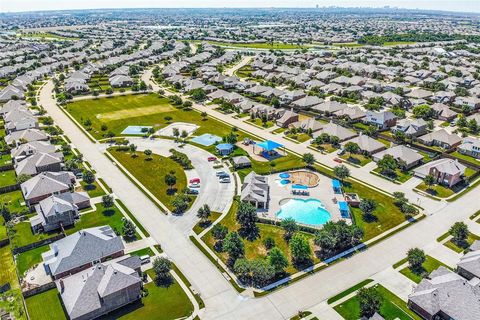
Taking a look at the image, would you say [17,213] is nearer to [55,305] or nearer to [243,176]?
[55,305]

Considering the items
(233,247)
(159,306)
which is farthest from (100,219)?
(233,247)

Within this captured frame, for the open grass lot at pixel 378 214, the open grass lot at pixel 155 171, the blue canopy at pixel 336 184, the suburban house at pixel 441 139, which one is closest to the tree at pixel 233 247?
the open grass lot at pixel 155 171

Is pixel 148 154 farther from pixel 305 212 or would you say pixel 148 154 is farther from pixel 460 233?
pixel 460 233

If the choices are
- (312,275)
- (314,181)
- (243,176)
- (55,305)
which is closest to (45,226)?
(55,305)

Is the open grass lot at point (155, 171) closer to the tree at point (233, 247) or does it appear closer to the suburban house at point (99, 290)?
the tree at point (233, 247)

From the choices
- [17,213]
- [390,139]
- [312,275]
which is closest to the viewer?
[312,275]

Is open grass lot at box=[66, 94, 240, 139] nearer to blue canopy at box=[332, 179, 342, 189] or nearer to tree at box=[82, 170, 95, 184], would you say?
tree at box=[82, 170, 95, 184]

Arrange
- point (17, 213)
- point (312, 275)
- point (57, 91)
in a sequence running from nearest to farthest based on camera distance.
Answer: point (312, 275) < point (17, 213) < point (57, 91)
